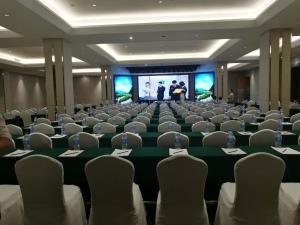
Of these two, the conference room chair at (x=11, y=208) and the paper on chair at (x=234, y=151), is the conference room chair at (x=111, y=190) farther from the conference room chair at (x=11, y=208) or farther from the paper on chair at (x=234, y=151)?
the paper on chair at (x=234, y=151)

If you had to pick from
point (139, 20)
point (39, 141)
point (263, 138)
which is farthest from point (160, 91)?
point (263, 138)

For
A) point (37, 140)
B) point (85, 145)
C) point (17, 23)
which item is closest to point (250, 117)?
point (85, 145)

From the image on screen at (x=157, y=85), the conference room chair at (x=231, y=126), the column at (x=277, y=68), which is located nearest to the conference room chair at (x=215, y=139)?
the conference room chair at (x=231, y=126)

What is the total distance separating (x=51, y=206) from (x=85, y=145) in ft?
7.48

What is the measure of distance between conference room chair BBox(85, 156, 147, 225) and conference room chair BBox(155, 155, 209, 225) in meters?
0.30

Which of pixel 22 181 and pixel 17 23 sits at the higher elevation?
pixel 17 23

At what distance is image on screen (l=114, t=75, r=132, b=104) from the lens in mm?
26859

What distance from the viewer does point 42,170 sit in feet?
9.67

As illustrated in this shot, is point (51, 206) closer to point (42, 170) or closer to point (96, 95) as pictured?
point (42, 170)

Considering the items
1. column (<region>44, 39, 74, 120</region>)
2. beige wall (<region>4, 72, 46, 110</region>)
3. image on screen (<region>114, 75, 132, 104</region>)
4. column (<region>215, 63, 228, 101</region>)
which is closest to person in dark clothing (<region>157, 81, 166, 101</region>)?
image on screen (<region>114, 75, 132, 104</region>)

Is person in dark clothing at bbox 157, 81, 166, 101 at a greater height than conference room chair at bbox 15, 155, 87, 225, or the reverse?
person in dark clothing at bbox 157, 81, 166, 101

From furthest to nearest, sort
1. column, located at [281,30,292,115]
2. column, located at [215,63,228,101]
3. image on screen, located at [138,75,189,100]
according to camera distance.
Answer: image on screen, located at [138,75,189,100]
column, located at [215,63,228,101]
column, located at [281,30,292,115]

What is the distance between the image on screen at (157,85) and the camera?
1090 inches

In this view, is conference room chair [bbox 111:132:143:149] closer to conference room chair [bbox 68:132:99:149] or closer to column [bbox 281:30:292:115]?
conference room chair [bbox 68:132:99:149]
